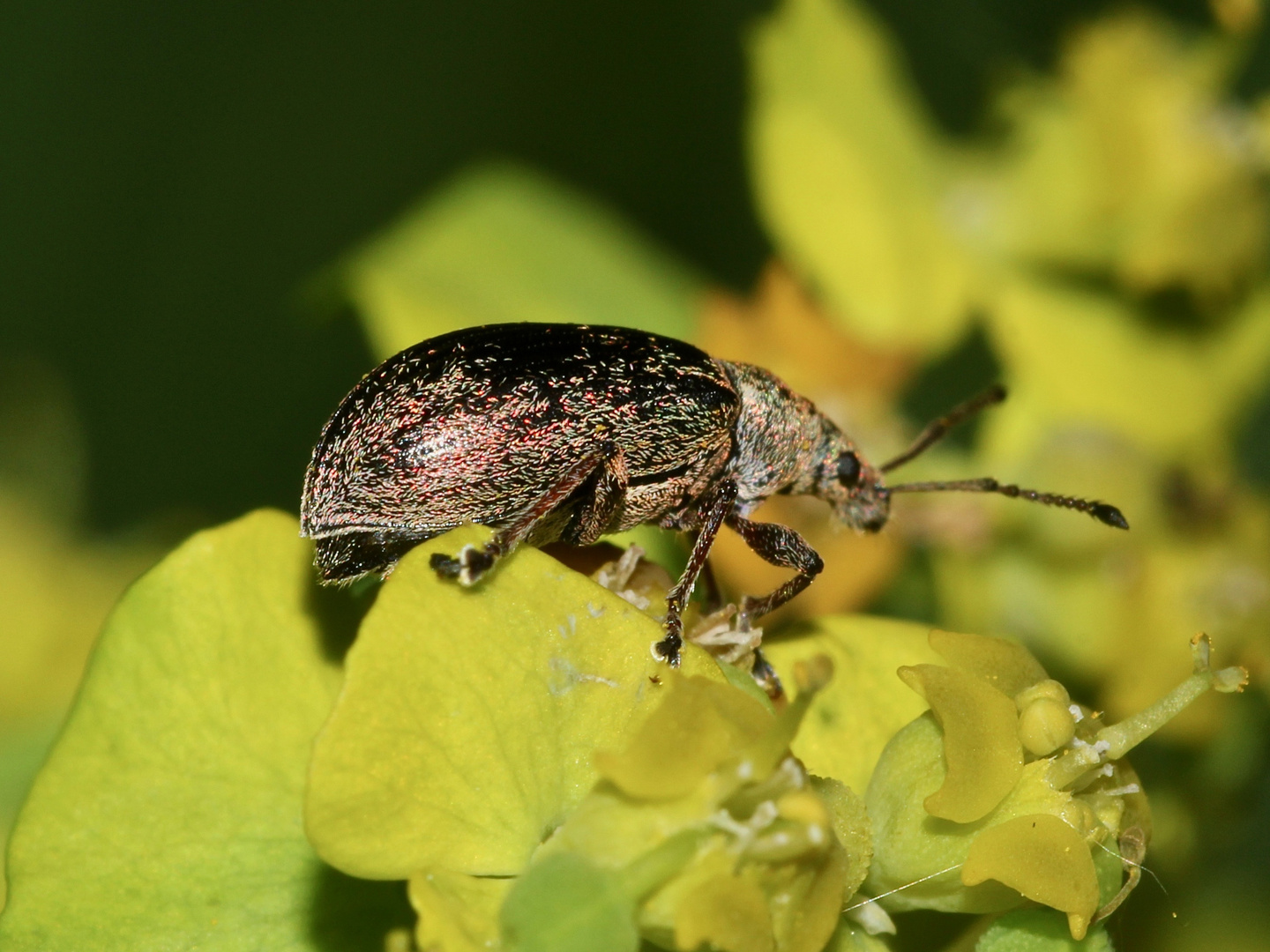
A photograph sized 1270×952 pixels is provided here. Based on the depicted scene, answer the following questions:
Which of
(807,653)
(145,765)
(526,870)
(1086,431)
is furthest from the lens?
(1086,431)

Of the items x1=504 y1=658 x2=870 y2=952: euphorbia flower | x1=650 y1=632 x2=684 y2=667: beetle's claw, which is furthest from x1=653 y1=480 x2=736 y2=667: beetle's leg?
x1=504 y1=658 x2=870 y2=952: euphorbia flower

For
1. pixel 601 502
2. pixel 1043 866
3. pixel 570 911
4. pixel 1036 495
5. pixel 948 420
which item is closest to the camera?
pixel 570 911

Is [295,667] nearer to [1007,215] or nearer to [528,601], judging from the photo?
[528,601]

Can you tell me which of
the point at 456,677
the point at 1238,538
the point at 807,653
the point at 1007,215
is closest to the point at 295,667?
the point at 456,677

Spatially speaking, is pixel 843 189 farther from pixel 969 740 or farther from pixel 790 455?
pixel 969 740

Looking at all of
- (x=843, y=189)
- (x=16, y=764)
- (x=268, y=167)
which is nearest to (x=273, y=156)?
(x=268, y=167)
